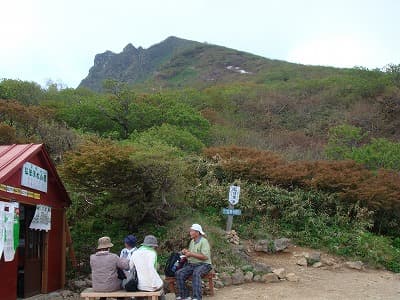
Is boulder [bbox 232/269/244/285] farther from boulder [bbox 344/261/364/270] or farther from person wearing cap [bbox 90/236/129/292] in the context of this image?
person wearing cap [bbox 90/236/129/292]

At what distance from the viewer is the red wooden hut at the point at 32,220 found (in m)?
8.48

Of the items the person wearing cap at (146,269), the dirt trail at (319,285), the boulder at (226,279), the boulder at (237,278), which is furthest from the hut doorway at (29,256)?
the boulder at (237,278)

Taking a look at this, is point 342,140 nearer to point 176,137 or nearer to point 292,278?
point 176,137

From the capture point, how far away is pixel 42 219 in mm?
9914

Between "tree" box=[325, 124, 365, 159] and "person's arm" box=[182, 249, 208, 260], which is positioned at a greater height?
"tree" box=[325, 124, 365, 159]

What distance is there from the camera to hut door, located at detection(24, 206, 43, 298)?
9773 mm

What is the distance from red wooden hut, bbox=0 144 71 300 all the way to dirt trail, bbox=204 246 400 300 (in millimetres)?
3620

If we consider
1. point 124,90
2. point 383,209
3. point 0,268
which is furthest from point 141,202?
point 124,90

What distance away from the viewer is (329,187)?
15.1 meters

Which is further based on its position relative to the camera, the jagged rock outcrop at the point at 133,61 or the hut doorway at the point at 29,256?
the jagged rock outcrop at the point at 133,61

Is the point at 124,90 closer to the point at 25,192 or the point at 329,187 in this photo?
the point at 329,187

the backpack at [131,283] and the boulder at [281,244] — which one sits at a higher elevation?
the backpack at [131,283]

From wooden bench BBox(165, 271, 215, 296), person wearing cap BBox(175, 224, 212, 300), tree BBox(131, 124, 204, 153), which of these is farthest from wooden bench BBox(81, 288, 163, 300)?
tree BBox(131, 124, 204, 153)

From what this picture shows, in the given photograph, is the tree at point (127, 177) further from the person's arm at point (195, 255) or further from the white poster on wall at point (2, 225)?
the person's arm at point (195, 255)
